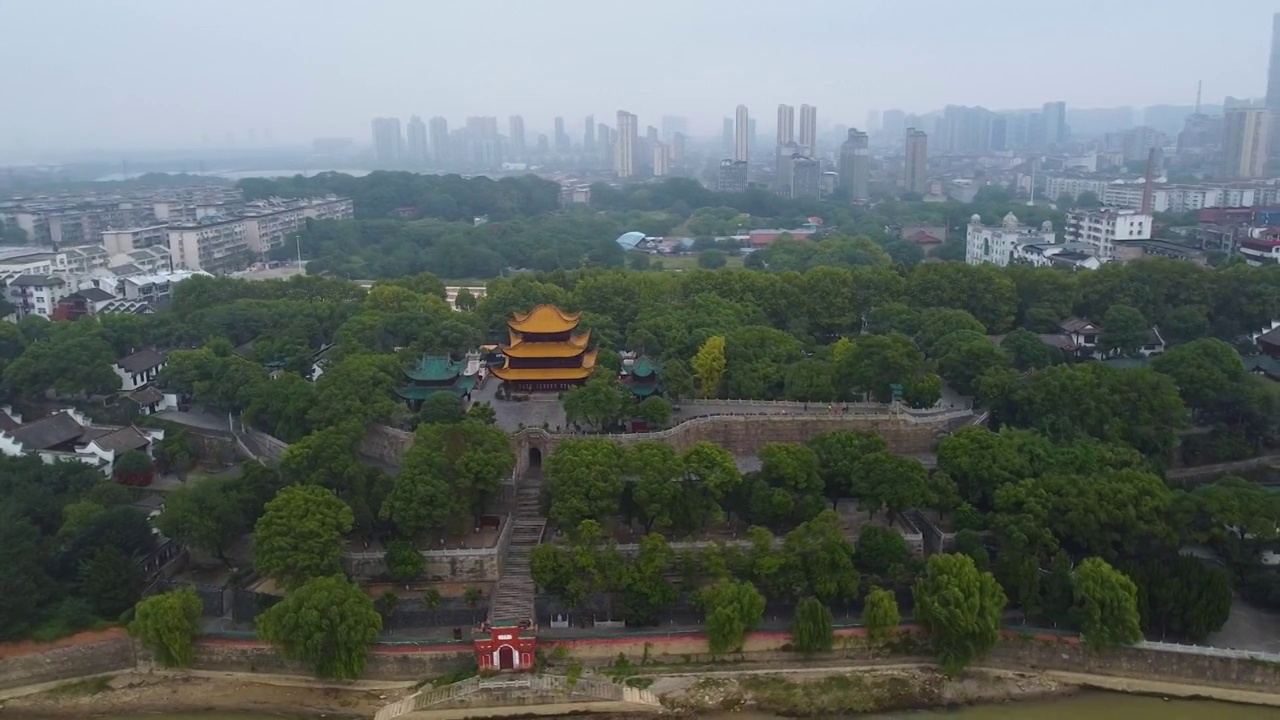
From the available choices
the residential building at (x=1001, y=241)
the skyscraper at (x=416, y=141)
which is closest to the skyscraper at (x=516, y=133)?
the skyscraper at (x=416, y=141)

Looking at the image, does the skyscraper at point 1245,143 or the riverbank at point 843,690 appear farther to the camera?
the skyscraper at point 1245,143

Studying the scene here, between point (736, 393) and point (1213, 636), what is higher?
point (736, 393)

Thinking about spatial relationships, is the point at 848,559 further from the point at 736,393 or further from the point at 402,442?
the point at 402,442

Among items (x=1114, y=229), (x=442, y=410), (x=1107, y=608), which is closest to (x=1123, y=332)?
(x=1107, y=608)

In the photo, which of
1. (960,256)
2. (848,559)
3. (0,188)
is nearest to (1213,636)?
→ (848,559)

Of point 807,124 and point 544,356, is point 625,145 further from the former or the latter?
point 544,356

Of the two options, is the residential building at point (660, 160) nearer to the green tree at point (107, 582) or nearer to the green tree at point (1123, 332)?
the green tree at point (1123, 332)
